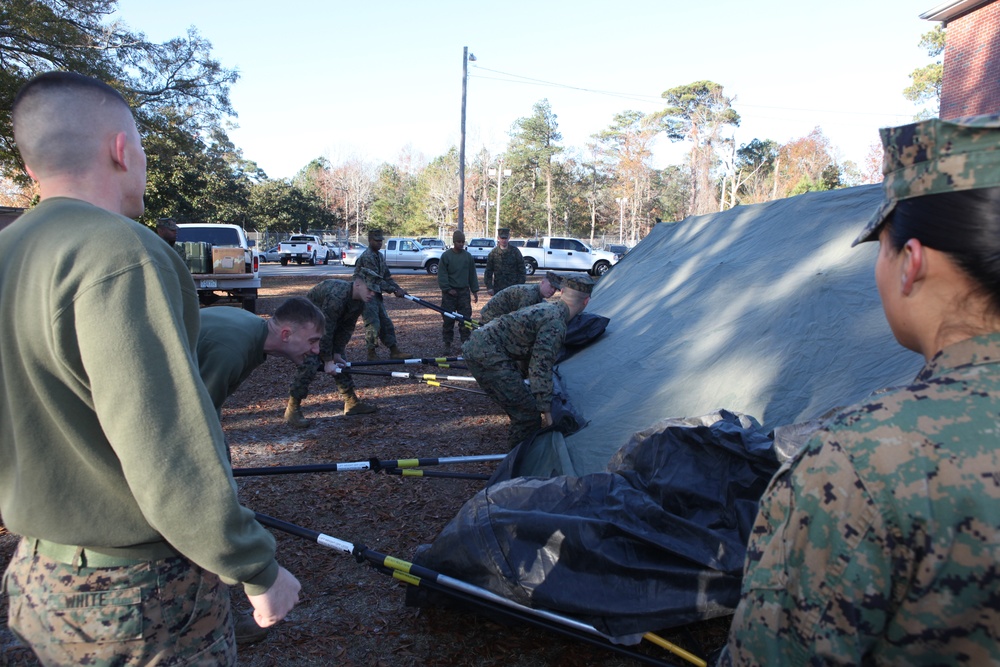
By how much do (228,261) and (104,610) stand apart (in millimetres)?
13955

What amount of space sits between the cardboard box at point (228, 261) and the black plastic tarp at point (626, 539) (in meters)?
12.7

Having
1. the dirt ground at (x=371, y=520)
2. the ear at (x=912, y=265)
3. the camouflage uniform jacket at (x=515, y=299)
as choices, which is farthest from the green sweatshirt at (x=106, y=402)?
the camouflage uniform jacket at (x=515, y=299)

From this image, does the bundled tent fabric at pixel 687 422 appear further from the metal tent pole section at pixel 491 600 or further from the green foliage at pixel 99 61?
the green foliage at pixel 99 61

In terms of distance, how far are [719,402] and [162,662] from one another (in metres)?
3.73

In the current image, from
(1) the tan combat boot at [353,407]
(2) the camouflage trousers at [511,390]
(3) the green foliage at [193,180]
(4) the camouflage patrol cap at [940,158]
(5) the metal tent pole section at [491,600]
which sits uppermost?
(3) the green foliage at [193,180]

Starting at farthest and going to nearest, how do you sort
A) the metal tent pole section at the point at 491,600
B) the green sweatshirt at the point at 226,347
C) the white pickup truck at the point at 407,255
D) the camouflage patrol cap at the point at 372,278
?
1. the white pickup truck at the point at 407,255
2. the camouflage patrol cap at the point at 372,278
3. the metal tent pole section at the point at 491,600
4. the green sweatshirt at the point at 226,347

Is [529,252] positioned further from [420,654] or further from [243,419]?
[420,654]

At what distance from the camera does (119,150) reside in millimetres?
1491

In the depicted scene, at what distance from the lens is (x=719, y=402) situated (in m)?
4.35

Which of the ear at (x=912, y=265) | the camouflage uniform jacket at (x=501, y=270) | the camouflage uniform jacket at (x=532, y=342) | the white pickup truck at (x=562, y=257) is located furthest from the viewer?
the white pickup truck at (x=562, y=257)

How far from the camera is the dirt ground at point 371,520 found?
2.99m

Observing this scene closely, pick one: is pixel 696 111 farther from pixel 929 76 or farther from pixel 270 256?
pixel 270 256

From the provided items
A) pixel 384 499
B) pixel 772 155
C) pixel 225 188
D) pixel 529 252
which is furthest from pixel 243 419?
pixel 772 155

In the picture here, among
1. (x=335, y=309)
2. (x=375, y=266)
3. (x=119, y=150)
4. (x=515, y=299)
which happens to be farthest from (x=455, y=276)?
(x=119, y=150)
